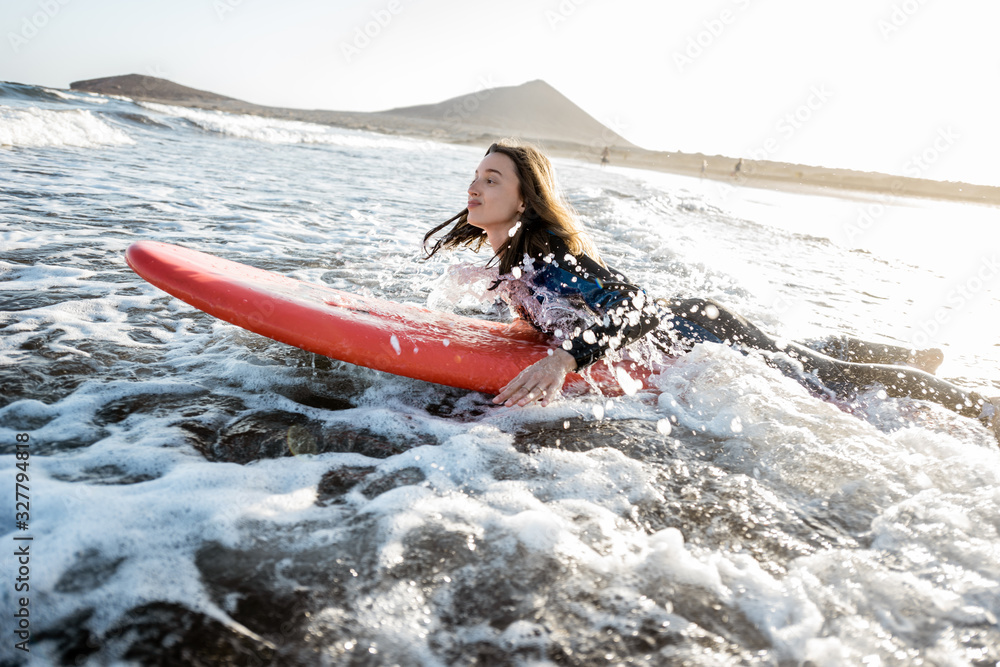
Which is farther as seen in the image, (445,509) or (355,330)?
(355,330)

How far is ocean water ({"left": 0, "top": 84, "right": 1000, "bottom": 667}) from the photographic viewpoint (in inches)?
51.3

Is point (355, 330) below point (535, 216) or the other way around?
below

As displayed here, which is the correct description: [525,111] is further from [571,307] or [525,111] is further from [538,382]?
[538,382]

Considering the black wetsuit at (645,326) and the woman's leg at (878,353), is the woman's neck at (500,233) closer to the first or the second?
the black wetsuit at (645,326)

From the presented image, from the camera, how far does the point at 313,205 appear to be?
7.32m

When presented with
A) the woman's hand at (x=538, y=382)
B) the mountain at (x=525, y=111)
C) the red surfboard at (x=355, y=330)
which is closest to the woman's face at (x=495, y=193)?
the red surfboard at (x=355, y=330)

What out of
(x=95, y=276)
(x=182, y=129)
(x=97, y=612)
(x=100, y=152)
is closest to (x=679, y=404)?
(x=97, y=612)

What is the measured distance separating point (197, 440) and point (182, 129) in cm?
1736

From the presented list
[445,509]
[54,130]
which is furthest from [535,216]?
[54,130]

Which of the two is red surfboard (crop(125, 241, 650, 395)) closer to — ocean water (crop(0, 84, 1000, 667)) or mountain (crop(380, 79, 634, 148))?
ocean water (crop(0, 84, 1000, 667))

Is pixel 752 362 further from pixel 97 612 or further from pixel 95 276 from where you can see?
pixel 95 276

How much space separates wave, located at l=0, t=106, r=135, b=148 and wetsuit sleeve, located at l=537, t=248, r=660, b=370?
990 centimetres

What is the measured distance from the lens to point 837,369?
3.09 metres

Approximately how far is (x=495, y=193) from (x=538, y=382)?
39.6 inches
